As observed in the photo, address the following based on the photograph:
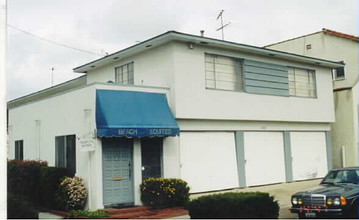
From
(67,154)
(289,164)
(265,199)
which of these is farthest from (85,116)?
(289,164)

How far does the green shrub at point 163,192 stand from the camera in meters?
14.1

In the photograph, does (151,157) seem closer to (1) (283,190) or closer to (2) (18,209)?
(1) (283,190)

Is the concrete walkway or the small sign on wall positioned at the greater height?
the small sign on wall

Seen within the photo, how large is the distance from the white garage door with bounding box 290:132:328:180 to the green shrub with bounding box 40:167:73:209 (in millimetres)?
11160

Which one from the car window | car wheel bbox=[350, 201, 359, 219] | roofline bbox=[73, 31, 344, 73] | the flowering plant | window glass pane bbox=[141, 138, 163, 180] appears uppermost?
roofline bbox=[73, 31, 344, 73]

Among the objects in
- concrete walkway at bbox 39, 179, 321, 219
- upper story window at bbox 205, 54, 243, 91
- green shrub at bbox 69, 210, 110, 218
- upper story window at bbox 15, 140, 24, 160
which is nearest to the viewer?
green shrub at bbox 69, 210, 110, 218

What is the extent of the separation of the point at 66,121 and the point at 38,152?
2.91m

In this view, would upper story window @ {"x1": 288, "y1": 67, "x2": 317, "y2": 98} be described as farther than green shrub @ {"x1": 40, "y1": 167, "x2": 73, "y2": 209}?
Yes

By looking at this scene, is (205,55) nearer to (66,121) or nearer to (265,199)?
(66,121)

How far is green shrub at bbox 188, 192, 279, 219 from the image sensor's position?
32.6 ft

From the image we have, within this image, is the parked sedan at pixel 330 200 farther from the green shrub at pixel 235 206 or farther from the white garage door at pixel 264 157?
the white garage door at pixel 264 157

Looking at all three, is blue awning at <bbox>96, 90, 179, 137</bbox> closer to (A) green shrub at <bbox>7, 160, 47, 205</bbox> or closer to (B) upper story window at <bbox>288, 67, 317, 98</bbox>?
(A) green shrub at <bbox>7, 160, 47, 205</bbox>

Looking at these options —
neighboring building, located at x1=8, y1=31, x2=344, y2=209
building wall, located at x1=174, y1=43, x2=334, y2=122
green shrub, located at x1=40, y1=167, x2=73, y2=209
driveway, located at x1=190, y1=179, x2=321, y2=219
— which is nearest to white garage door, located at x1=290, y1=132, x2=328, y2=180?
neighboring building, located at x1=8, y1=31, x2=344, y2=209

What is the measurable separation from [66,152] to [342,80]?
1696cm
